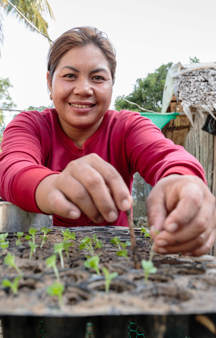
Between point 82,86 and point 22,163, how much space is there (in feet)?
1.80

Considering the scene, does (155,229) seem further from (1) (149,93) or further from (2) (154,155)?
(1) (149,93)

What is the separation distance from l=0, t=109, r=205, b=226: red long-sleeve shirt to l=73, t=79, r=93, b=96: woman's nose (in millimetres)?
301

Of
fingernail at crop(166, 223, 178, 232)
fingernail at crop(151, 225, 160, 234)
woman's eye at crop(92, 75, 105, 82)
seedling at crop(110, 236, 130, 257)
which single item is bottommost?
seedling at crop(110, 236, 130, 257)

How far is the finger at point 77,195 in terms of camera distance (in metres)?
0.83

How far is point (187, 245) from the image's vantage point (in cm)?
82

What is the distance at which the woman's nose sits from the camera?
1528 mm

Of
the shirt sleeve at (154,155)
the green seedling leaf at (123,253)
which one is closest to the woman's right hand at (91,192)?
the green seedling leaf at (123,253)

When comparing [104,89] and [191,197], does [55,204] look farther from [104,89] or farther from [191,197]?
[104,89]

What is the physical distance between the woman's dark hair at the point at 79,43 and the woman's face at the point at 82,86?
0.11 ft

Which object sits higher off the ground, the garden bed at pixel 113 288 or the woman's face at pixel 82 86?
the woman's face at pixel 82 86

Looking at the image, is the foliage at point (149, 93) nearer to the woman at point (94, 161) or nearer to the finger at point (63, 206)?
the woman at point (94, 161)

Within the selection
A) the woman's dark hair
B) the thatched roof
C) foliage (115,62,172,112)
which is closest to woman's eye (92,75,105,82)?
the woman's dark hair

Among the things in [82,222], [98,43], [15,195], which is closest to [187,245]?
[15,195]

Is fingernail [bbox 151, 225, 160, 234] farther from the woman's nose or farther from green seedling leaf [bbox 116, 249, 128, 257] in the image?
the woman's nose
